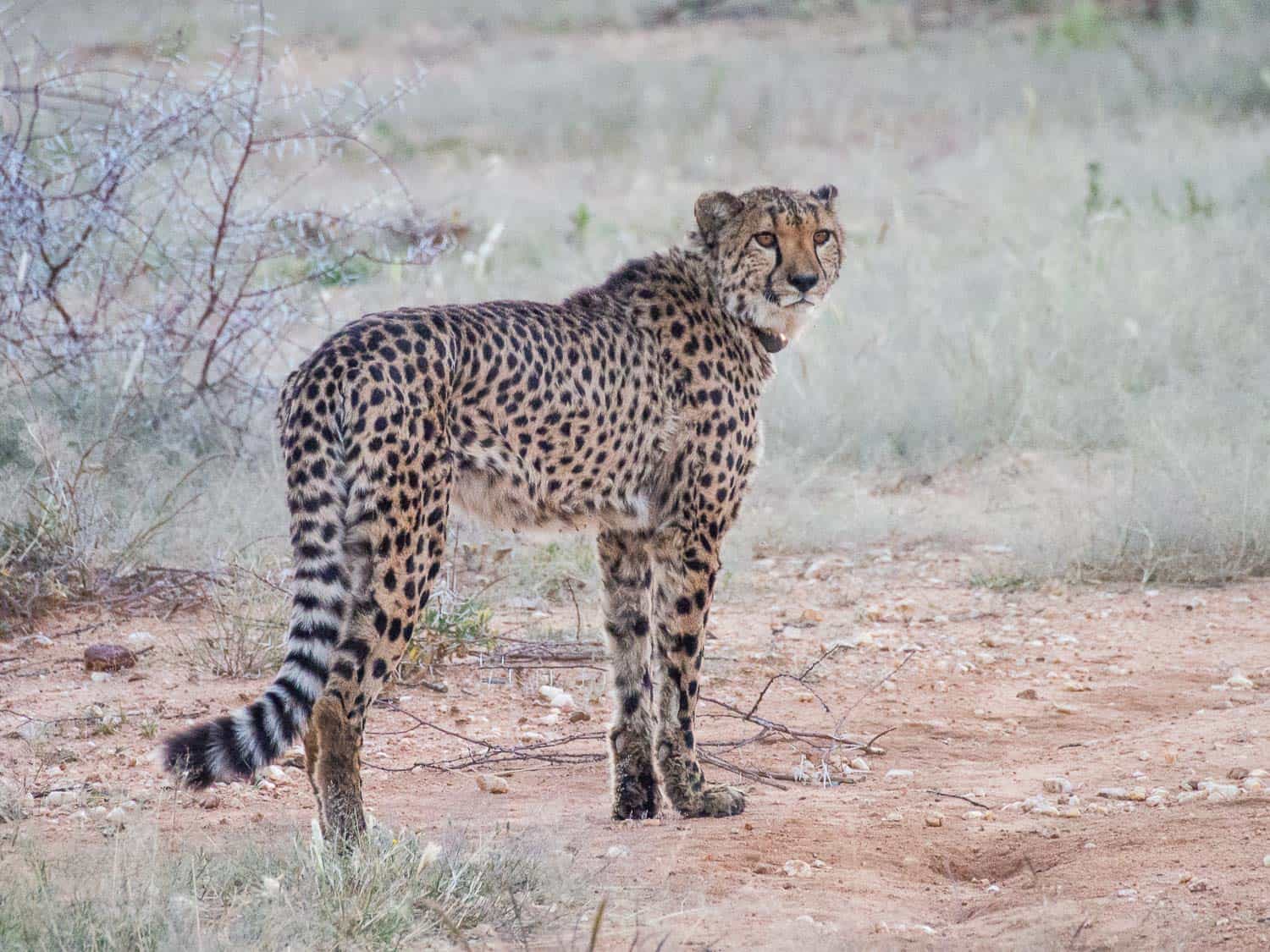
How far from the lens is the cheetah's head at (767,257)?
4305 millimetres

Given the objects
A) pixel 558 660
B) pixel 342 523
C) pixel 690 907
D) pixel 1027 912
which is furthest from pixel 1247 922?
pixel 558 660

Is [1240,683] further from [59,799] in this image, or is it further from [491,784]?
[59,799]

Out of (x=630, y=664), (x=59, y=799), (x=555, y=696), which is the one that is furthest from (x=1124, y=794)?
(x=59, y=799)

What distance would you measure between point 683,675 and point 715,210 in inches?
50.3

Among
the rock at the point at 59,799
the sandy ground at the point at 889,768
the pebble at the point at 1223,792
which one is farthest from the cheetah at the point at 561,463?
the pebble at the point at 1223,792

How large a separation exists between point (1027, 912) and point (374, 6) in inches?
1053

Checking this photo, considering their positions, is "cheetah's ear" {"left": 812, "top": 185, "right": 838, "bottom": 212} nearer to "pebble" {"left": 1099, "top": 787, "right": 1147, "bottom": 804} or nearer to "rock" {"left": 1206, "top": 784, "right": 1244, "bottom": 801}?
"pebble" {"left": 1099, "top": 787, "right": 1147, "bottom": 804}

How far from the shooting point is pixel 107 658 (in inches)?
194

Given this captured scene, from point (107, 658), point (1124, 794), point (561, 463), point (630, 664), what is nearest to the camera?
point (561, 463)

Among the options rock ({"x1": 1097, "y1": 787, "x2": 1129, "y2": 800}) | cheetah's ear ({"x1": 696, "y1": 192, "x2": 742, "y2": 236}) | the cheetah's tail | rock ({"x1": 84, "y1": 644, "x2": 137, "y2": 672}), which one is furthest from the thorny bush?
rock ({"x1": 1097, "y1": 787, "x2": 1129, "y2": 800})

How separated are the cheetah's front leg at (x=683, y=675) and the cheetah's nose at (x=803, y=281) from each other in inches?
30.1

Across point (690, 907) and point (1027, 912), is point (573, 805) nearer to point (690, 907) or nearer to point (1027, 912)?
point (690, 907)

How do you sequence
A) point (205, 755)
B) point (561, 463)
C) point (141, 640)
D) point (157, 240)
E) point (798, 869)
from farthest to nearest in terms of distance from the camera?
point (157, 240) → point (141, 640) → point (561, 463) → point (798, 869) → point (205, 755)

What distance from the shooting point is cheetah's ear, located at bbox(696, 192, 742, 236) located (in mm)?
4359
